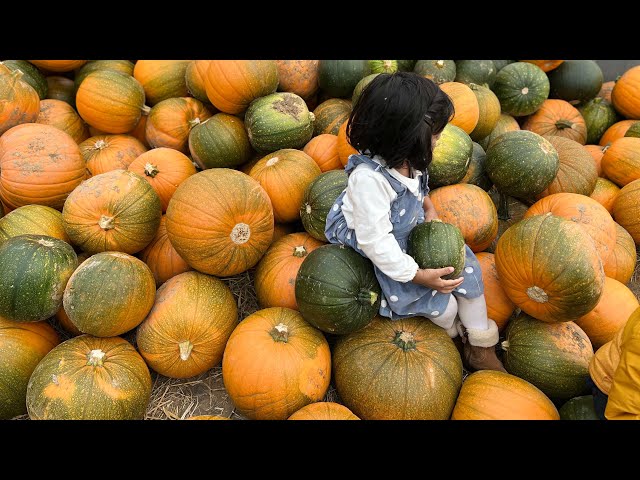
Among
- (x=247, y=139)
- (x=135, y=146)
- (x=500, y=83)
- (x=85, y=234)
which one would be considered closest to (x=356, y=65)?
(x=247, y=139)

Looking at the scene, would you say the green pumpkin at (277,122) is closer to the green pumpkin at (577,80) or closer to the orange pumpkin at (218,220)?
the orange pumpkin at (218,220)

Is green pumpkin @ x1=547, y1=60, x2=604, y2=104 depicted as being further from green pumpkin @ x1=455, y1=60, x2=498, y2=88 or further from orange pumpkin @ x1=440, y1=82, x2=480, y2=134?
orange pumpkin @ x1=440, y1=82, x2=480, y2=134

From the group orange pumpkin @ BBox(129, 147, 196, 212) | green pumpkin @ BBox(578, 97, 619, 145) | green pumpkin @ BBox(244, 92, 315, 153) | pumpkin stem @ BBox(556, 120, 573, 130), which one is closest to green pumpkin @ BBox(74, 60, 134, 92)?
orange pumpkin @ BBox(129, 147, 196, 212)

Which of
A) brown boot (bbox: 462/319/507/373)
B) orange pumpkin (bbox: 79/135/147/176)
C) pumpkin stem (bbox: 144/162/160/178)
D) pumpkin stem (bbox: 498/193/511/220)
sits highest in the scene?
pumpkin stem (bbox: 144/162/160/178)

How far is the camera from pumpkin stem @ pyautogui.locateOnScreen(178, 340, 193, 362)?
112 inches

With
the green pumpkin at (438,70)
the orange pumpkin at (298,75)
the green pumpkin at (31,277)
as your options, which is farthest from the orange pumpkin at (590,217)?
the green pumpkin at (31,277)

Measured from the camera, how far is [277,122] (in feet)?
12.0

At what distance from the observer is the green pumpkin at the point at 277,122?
3.66 metres

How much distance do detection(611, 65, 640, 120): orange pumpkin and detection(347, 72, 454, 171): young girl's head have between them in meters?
3.32

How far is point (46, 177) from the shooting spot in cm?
339

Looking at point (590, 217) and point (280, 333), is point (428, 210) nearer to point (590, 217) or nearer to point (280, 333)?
point (590, 217)

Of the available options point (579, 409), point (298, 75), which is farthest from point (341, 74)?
point (579, 409)

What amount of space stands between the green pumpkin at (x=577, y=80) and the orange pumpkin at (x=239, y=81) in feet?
10.1

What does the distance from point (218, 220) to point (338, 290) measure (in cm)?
85
